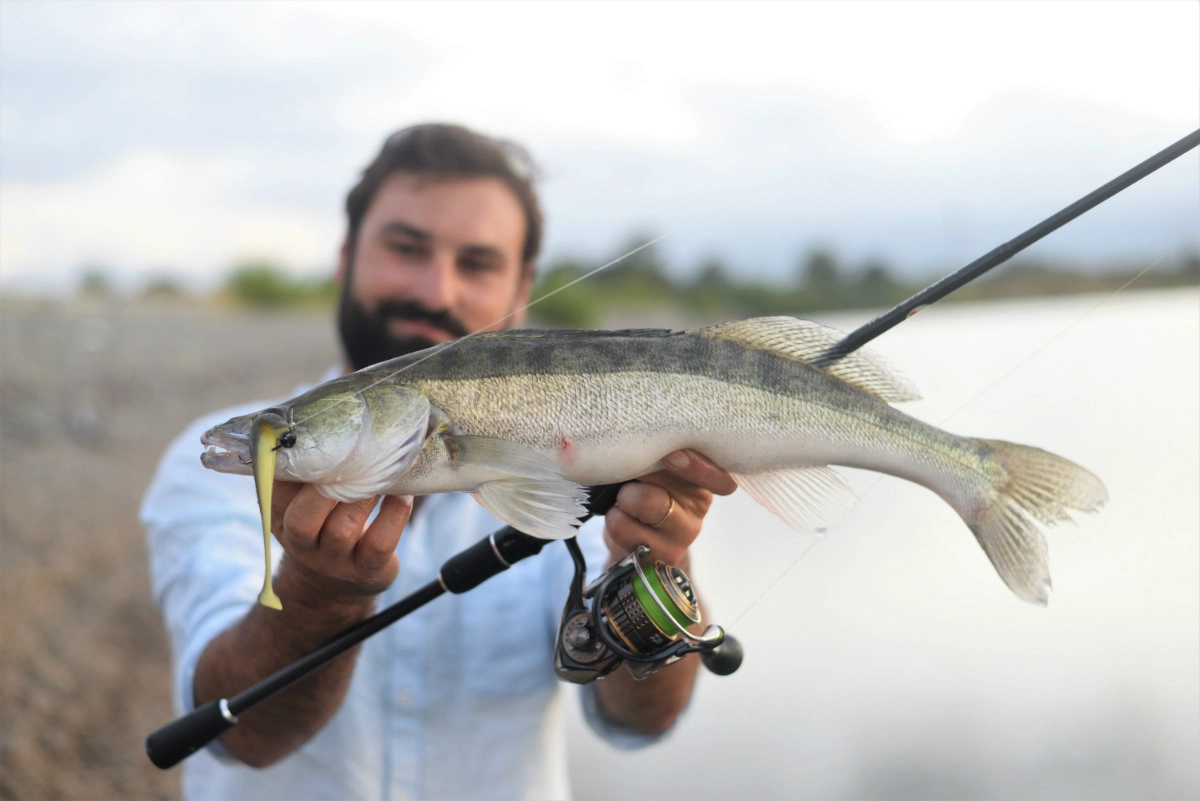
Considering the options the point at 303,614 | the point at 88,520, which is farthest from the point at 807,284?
the point at 88,520

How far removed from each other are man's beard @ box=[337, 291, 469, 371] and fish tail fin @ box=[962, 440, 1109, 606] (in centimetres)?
206

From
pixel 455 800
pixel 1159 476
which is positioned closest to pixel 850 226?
pixel 1159 476

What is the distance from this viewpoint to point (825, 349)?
1753 millimetres

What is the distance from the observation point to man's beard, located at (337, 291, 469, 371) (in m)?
3.33

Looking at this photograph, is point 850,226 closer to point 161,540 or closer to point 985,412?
point 985,412

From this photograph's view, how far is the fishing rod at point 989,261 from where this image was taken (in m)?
1.67

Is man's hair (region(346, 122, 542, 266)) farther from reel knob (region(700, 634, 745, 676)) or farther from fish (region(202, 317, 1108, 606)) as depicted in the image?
reel knob (region(700, 634, 745, 676))

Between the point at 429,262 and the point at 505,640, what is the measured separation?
4.62ft

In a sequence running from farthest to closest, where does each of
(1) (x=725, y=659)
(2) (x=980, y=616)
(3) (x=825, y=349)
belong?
(2) (x=980, y=616)
(1) (x=725, y=659)
(3) (x=825, y=349)

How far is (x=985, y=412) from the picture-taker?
1.99 m

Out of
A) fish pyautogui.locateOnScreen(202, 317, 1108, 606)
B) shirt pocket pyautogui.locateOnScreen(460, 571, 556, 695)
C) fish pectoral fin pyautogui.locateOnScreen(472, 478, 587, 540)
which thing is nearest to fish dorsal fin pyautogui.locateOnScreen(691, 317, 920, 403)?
fish pyautogui.locateOnScreen(202, 317, 1108, 606)

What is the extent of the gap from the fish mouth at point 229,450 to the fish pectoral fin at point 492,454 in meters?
0.35

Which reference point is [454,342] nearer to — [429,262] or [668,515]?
[668,515]

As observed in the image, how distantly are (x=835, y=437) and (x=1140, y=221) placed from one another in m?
0.76
